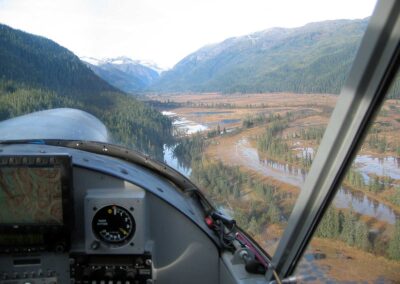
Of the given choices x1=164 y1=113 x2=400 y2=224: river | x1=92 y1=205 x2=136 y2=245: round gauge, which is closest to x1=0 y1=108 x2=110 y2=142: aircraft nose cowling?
x1=92 y1=205 x2=136 y2=245: round gauge

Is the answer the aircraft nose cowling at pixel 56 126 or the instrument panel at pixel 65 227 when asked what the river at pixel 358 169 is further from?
the aircraft nose cowling at pixel 56 126

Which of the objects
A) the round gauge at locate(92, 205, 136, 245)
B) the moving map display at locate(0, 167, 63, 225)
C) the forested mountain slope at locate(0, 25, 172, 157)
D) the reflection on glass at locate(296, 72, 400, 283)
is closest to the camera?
the reflection on glass at locate(296, 72, 400, 283)

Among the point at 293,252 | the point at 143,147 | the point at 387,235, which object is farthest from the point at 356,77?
the point at 143,147

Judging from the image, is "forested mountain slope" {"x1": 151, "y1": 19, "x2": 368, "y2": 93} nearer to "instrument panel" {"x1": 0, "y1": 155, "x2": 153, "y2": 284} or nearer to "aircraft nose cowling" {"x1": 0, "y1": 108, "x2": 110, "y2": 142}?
"aircraft nose cowling" {"x1": 0, "y1": 108, "x2": 110, "y2": 142}

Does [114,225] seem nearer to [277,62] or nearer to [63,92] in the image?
[277,62]

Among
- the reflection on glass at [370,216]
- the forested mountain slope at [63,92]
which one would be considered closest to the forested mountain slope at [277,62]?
the reflection on glass at [370,216]

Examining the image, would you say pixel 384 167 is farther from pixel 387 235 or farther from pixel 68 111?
pixel 68 111
